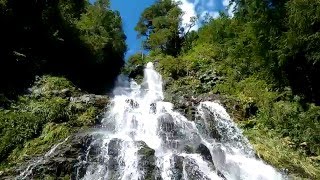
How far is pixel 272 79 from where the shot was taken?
22.2 metres

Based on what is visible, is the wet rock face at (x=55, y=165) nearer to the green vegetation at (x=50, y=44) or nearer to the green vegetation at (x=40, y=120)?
the green vegetation at (x=40, y=120)

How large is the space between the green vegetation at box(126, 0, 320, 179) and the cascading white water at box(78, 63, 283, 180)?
1.06 m

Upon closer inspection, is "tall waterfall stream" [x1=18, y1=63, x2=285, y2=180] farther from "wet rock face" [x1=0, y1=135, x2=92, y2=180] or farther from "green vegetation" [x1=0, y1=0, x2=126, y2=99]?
"green vegetation" [x1=0, y1=0, x2=126, y2=99]

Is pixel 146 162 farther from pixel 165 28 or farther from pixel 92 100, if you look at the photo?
pixel 165 28

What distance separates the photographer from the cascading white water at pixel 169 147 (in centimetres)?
1345

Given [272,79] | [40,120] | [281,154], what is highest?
[272,79]

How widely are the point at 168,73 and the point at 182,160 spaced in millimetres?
15027

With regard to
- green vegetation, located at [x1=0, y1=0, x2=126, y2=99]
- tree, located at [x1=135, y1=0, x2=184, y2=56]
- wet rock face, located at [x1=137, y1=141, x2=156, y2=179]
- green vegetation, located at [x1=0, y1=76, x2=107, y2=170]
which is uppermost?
tree, located at [x1=135, y1=0, x2=184, y2=56]

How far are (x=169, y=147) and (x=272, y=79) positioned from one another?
8.87 meters

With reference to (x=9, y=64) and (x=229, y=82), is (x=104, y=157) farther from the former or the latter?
(x=229, y=82)

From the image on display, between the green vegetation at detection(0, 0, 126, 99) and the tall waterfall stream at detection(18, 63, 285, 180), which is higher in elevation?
the green vegetation at detection(0, 0, 126, 99)

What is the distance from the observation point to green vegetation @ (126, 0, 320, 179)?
1773 cm

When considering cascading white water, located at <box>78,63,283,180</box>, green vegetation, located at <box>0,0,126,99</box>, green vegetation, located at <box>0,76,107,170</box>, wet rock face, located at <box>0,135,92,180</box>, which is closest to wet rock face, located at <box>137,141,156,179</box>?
cascading white water, located at <box>78,63,283,180</box>

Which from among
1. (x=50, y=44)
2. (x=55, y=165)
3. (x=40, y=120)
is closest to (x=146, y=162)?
(x=55, y=165)
